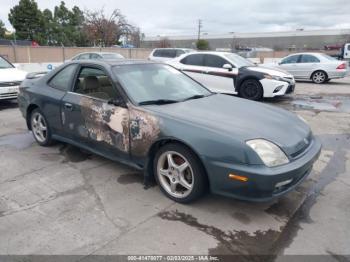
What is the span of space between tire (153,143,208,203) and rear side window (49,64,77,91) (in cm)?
191

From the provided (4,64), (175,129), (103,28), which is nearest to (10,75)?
(4,64)

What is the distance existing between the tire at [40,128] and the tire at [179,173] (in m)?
2.29

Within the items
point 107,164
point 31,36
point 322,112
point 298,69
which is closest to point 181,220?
point 107,164

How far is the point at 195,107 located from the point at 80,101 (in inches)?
61.3

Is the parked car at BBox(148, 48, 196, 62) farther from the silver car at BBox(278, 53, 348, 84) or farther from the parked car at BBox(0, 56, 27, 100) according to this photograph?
the parked car at BBox(0, 56, 27, 100)

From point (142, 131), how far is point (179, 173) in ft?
2.03

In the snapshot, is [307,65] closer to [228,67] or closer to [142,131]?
[228,67]

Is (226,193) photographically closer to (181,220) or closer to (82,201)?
(181,220)

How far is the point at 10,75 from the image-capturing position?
8789 mm

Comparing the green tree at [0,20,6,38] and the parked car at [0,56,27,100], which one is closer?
the parked car at [0,56,27,100]

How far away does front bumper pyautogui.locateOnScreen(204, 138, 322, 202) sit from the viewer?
Answer: 114 inches

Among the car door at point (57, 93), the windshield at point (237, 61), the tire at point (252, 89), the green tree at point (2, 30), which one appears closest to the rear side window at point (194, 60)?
the windshield at point (237, 61)

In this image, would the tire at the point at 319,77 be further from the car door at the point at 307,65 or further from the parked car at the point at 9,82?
the parked car at the point at 9,82

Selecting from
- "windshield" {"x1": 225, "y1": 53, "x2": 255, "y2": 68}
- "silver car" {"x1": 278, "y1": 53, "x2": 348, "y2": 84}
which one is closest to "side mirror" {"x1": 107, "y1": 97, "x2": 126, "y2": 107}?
"windshield" {"x1": 225, "y1": 53, "x2": 255, "y2": 68}
